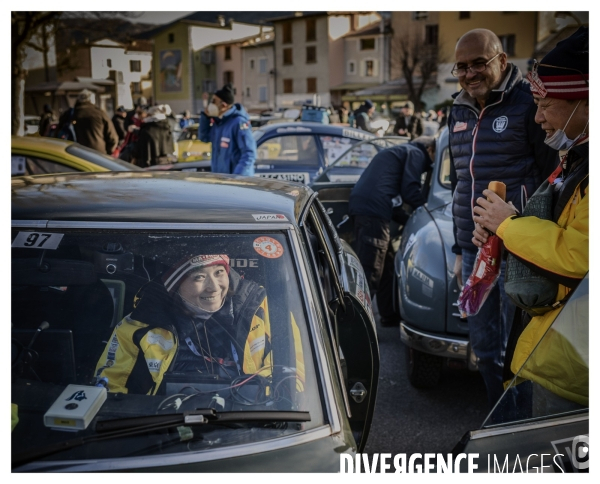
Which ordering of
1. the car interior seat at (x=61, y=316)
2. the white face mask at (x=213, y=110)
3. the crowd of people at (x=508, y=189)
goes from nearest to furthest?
1. the crowd of people at (x=508, y=189)
2. the car interior seat at (x=61, y=316)
3. the white face mask at (x=213, y=110)

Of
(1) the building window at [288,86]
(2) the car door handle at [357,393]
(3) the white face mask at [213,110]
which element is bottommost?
(2) the car door handle at [357,393]

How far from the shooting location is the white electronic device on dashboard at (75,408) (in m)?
1.85

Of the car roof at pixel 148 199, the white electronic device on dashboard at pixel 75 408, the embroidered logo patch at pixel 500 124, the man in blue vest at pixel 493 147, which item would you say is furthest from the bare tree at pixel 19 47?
the white electronic device on dashboard at pixel 75 408

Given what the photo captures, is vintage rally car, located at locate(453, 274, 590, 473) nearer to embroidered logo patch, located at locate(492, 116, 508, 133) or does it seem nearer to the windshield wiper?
the windshield wiper

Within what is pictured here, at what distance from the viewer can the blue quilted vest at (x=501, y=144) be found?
3156 millimetres

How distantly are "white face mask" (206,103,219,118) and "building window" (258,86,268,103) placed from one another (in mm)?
39810

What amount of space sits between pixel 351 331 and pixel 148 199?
3.25 feet

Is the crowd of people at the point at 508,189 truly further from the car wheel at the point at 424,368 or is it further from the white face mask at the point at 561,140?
the car wheel at the point at 424,368

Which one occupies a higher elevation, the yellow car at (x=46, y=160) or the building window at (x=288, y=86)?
the building window at (x=288, y=86)

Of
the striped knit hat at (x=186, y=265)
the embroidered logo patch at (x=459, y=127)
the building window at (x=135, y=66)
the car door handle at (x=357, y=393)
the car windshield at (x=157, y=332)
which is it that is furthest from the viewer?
the building window at (x=135, y=66)

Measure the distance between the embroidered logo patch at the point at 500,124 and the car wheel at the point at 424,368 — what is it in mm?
1698

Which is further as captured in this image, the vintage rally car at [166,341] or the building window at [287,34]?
the building window at [287,34]

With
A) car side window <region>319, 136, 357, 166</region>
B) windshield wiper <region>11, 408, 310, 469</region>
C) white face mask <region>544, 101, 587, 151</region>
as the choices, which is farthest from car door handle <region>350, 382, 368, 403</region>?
car side window <region>319, 136, 357, 166</region>

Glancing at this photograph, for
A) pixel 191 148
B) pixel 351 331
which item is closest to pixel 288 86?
pixel 191 148
